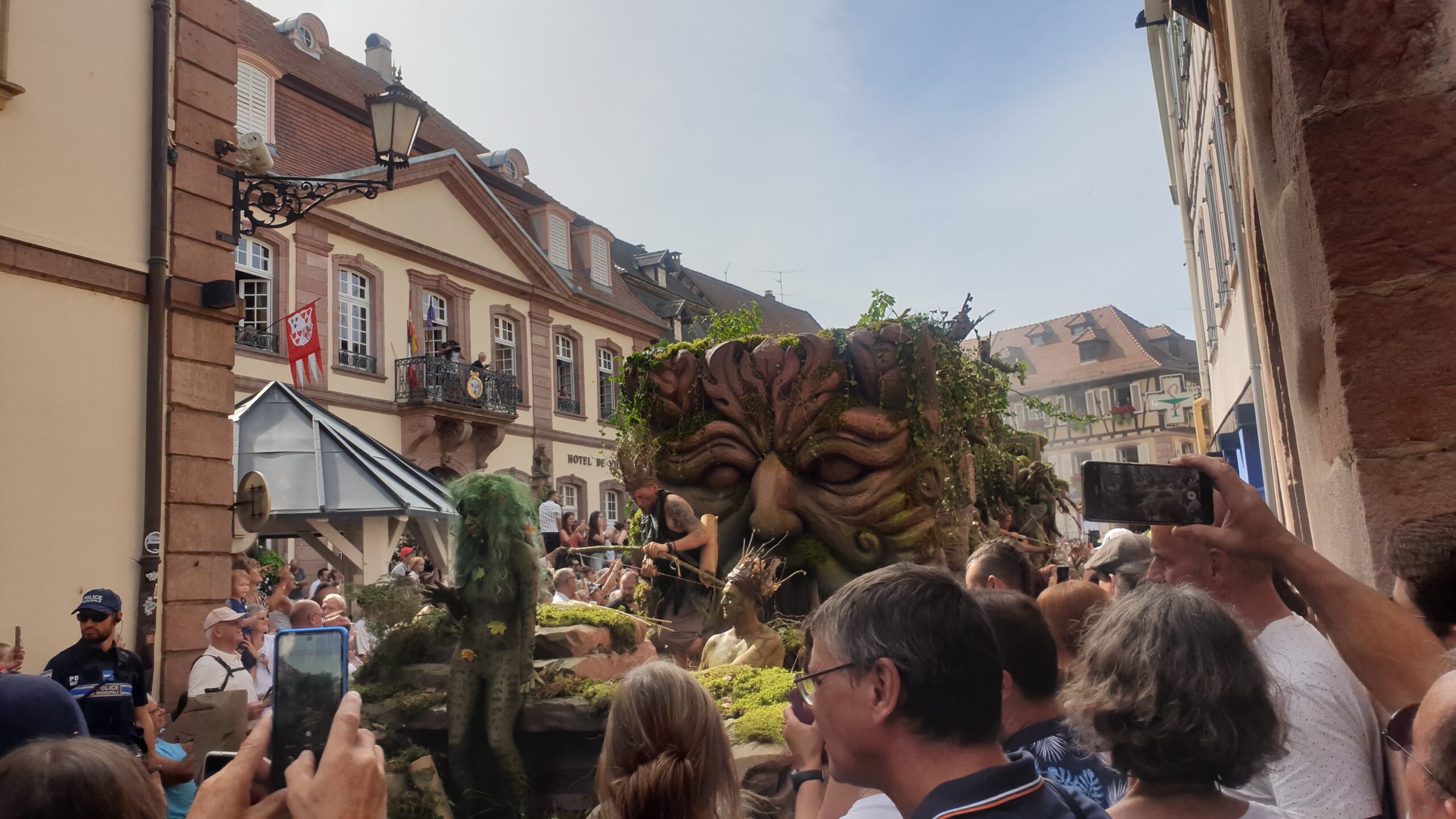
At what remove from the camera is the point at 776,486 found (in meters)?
7.77

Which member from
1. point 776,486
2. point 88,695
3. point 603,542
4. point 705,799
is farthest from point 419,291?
point 705,799

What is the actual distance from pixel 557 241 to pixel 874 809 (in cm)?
2860

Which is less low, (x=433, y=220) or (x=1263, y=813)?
(x=433, y=220)

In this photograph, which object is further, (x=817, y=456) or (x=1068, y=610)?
(x=817, y=456)

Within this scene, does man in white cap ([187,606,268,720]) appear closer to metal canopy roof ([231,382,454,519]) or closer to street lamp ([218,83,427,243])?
street lamp ([218,83,427,243])

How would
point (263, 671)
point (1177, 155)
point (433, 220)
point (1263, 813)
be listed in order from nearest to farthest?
point (1263, 813) → point (263, 671) → point (1177, 155) → point (433, 220)

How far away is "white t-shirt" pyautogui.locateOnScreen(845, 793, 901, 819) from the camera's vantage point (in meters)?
2.00

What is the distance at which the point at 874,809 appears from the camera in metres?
2.03

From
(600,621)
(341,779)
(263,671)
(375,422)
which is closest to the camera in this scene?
(341,779)

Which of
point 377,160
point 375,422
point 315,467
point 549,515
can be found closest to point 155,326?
point 377,160

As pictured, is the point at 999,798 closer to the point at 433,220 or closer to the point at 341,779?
the point at 341,779

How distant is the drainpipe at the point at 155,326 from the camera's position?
7.87m

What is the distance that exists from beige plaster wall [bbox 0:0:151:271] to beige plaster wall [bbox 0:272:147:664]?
23 centimetres

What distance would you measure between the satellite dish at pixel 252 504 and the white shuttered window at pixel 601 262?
2233cm
